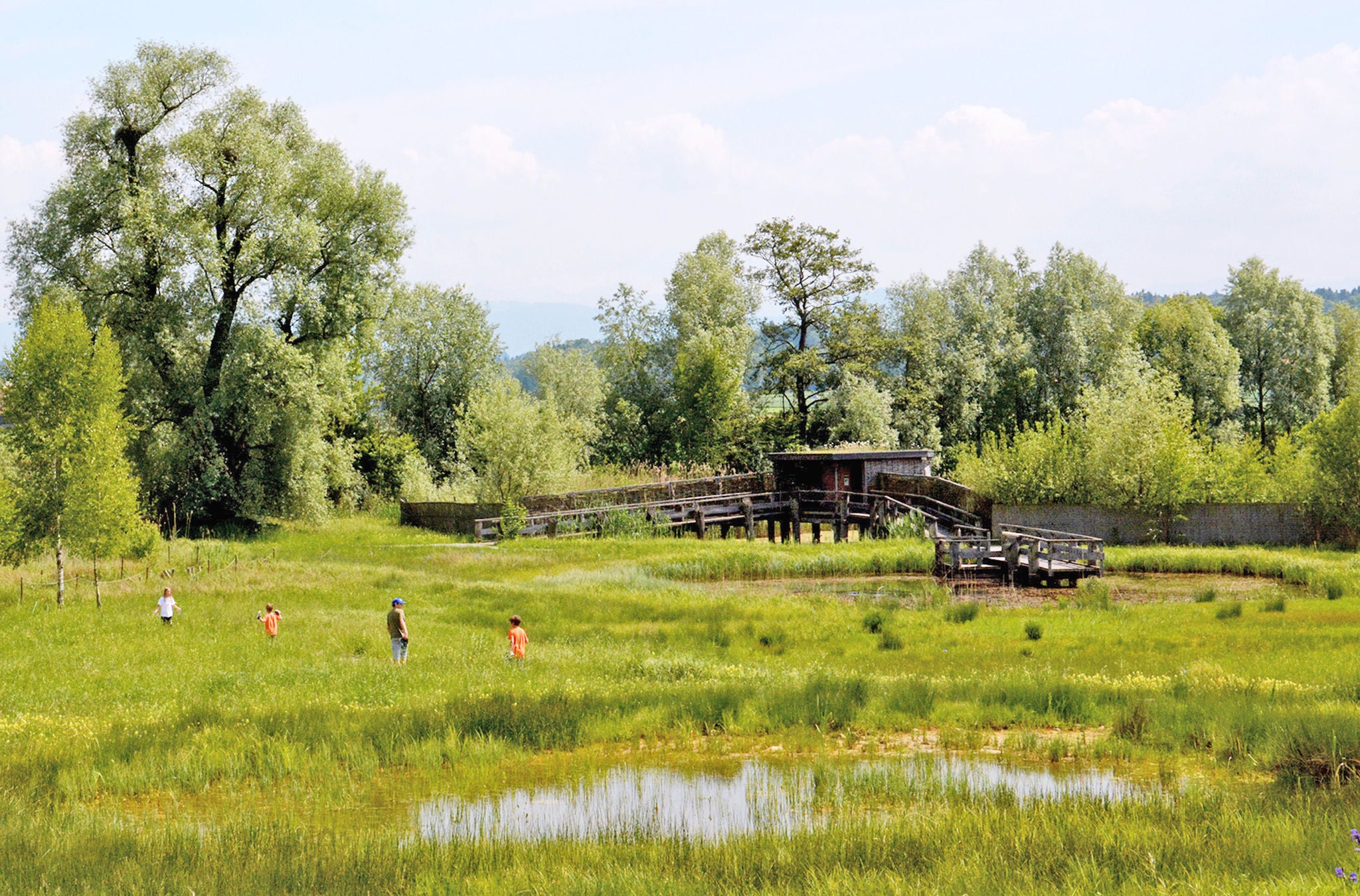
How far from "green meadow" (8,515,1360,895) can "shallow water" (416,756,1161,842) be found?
5.0 inches

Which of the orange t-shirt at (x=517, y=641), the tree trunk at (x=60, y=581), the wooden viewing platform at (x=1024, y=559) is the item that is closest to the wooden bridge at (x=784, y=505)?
the wooden viewing platform at (x=1024, y=559)

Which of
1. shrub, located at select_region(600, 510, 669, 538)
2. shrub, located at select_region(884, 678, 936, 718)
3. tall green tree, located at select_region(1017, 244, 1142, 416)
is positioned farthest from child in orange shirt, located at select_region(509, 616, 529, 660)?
tall green tree, located at select_region(1017, 244, 1142, 416)

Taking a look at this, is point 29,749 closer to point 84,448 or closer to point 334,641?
point 334,641

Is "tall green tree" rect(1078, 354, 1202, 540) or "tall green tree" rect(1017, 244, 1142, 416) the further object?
"tall green tree" rect(1017, 244, 1142, 416)

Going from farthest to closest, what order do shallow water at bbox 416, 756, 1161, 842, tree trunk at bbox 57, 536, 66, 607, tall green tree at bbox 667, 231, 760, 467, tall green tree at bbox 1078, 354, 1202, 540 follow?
tall green tree at bbox 667, 231, 760, 467, tall green tree at bbox 1078, 354, 1202, 540, tree trunk at bbox 57, 536, 66, 607, shallow water at bbox 416, 756, 1161, 842

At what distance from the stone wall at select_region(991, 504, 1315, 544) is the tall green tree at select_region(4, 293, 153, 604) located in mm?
26866

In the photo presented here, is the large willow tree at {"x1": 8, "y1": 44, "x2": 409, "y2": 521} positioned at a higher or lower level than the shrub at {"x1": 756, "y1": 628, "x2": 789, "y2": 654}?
higher

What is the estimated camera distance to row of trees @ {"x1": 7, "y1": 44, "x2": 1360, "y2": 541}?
42094 mm

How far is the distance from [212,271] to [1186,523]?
37.5 m

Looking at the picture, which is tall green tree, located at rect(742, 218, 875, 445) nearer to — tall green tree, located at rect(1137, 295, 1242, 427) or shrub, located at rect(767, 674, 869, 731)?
tall green tree, located at rect(1137, 295, 1242, 427)

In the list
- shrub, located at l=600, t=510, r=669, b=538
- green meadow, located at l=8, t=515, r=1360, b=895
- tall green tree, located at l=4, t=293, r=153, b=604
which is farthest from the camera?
shrub, located at l=600, t=510, r=669, b=538

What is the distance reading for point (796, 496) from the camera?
4791 cm

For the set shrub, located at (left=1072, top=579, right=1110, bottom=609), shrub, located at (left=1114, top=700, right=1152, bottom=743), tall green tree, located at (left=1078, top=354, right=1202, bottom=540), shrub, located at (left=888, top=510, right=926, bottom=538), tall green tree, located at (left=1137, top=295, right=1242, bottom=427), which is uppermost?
tall green tree, located at (left=1137, top=295, right=1242, bottom=427)

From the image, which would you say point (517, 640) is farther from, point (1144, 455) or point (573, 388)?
point (573, 388)
